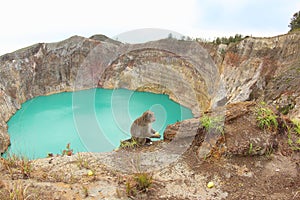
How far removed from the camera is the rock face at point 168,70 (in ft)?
39.2

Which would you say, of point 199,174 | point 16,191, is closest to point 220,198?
point 199,174

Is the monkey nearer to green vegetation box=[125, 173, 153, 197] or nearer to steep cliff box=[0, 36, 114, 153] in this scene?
green vegetation box=[125, 173, 153, 197]

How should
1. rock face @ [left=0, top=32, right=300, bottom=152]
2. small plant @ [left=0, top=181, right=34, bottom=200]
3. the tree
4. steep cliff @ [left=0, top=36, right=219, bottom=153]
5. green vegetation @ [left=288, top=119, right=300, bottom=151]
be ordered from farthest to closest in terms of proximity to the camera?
steep cliff @ [left=0, top=36, right=219, bottom=153] < the tree < rock face @ [left=0, top=32, right=300, bottom=152] < green vegetation @ [left=288, top=119, right=300, bottom=151] < small plant @ [left=0, top=181, right=34, bottom=200]

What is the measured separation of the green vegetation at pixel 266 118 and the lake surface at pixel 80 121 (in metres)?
3.25

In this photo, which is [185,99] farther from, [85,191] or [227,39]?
[85,191]

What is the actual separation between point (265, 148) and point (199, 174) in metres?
1.09

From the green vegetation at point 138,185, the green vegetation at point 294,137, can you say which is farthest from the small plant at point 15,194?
the green vegetation at point 294,137

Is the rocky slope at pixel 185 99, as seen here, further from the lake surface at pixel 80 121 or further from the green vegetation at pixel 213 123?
the lake surface at pixel 80 121

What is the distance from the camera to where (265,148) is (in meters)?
3.21

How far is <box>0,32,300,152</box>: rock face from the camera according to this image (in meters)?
11.9

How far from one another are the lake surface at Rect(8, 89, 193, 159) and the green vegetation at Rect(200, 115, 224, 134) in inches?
115

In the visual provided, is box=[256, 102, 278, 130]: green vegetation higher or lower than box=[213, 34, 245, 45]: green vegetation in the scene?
lower

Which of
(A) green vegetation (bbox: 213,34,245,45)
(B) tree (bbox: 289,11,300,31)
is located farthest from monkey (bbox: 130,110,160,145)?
(B) tree (bbox: 289,11,300,31)

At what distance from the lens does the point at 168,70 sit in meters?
22.6
